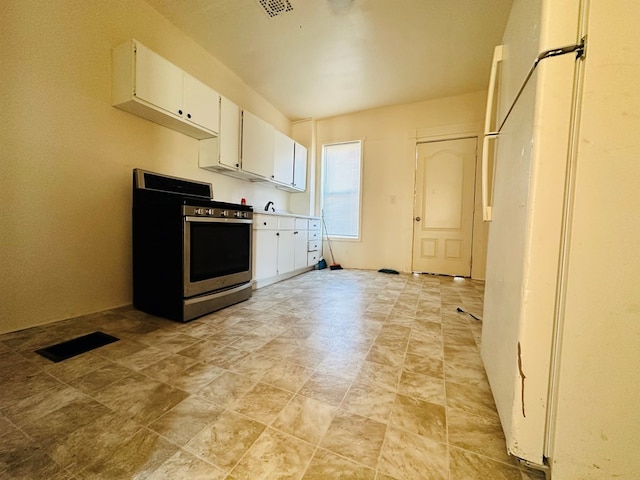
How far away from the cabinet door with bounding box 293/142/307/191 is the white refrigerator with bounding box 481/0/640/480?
3554 mm

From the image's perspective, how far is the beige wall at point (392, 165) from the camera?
3711 millimetres

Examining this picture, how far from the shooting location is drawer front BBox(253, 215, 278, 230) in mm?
2763

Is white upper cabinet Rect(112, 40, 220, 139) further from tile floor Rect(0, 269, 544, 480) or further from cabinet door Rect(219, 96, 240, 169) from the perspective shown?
tile floor Rect(0, 269, 544, 480)

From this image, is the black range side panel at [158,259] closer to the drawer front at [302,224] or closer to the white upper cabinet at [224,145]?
the white upper cabinet at [224,145]

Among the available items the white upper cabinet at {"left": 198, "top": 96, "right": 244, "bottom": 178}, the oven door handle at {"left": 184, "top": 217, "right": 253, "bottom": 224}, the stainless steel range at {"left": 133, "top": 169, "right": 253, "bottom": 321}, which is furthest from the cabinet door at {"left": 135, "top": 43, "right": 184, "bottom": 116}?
the oven door handle at {"left": 184, "top": 217, "right": 253, "bottom": 224}

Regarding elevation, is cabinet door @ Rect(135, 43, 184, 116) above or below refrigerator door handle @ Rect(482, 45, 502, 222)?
above

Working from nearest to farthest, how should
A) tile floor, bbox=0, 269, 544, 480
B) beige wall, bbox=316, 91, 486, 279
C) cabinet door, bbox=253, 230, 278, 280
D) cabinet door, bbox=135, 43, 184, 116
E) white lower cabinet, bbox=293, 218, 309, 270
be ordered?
tile floor, bbox=0, 269, 544, 480 → cabinet door, bbox=135, 43, 184, 116 → cabinet door, bbox=253, 230, 278, 280 → white lower cabinet, bbox=293, 218, 309, 270 → beige wall, bbox=316, 91, 486, 279

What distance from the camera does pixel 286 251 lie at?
338 cm

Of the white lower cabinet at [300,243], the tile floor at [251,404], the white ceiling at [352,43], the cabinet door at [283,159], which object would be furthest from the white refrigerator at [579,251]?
the cabinet door at [283,159]

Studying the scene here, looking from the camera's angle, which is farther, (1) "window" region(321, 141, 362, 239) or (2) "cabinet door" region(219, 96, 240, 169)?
(1) "window" region(321, 141, 362, 239)

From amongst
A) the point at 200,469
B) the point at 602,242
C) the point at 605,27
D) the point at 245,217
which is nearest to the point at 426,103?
the point at 245,217

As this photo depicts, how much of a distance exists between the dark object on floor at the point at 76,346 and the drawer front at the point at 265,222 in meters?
1.56


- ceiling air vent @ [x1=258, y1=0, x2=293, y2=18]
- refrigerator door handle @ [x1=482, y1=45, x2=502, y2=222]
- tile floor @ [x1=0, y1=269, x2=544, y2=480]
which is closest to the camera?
tile floor @ [x1=0, y1=269, x2=544, y2=480]

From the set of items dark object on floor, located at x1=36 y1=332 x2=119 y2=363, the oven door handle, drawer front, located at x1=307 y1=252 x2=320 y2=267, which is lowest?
dark object on floor, located at x1=36 y1=332 x2=119 y2=363
